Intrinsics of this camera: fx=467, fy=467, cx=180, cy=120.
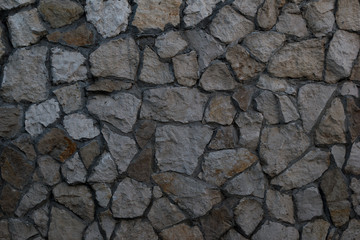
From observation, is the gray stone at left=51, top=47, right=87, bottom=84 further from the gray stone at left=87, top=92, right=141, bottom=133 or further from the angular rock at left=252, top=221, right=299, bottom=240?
the angular rock at left=252, top=221, right=299, bottom=240

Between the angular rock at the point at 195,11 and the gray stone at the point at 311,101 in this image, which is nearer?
the angular rock at the point at 195,11

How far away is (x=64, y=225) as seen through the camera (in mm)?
2600

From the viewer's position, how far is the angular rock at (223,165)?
269cm

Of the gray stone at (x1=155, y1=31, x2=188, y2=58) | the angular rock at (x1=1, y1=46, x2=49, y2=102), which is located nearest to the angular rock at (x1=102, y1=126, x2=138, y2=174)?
the angular rock at (x1=1, y1=46, x2=49, y2=102)

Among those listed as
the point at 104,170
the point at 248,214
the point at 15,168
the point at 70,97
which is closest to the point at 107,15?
the point at 70,97

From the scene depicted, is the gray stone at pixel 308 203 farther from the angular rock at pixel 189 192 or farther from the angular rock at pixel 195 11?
the angular rock at pixel 195 11

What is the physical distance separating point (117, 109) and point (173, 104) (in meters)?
0.32

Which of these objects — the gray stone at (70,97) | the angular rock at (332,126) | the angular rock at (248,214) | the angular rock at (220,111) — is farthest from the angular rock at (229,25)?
the angular rock at (248,214)

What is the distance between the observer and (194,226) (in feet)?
8.90

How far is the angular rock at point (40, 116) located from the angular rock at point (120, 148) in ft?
0.94

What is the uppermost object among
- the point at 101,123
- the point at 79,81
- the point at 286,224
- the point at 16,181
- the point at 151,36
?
the point at 151,36

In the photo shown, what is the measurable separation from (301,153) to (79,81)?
1.36 meters

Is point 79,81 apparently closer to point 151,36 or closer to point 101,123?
point 101,123

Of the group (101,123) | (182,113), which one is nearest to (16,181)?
(101,123)
